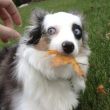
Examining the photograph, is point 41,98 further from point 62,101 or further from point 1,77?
point 1,77

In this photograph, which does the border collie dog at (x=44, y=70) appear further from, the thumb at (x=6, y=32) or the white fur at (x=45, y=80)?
the thumb at (x=6, y=32)

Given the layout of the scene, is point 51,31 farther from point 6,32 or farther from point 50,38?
point 6,32

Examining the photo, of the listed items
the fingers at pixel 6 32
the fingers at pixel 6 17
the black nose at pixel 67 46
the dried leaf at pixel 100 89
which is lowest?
the dried leaf at pixel 100 89

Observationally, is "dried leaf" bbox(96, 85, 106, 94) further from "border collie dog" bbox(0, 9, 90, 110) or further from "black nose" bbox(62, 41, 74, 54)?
"black nose" bbox(62, 41, 74, 54)

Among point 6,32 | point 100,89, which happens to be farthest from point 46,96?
point 6,32

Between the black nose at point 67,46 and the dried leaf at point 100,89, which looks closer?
the black nose at point 67,46

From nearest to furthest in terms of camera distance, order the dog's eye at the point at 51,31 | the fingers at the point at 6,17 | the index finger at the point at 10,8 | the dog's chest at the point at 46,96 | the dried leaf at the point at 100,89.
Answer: the index finger at the point at 10,8 → the fingers at the point at 6,17 → the dog's eye at the point at 51,31 → the dog's chest at the point at 46,96 → the dried leaf at the point at 100,89

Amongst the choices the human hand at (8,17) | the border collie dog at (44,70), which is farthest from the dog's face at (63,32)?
the human hand at (8,17)

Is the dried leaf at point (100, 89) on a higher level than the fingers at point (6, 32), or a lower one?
lower
